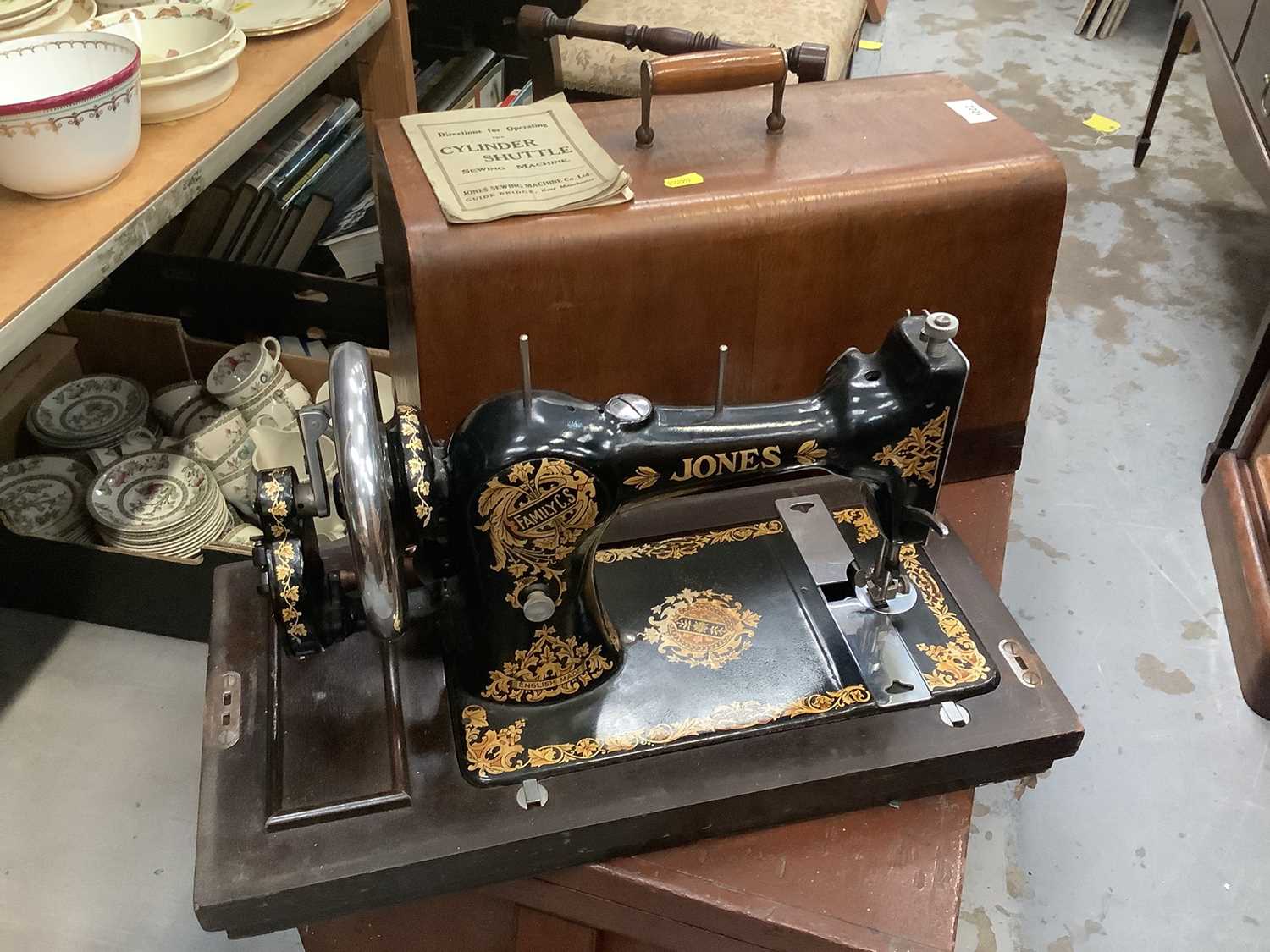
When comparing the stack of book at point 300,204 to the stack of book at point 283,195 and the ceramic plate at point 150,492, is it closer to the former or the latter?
the stack of book at point 283,195

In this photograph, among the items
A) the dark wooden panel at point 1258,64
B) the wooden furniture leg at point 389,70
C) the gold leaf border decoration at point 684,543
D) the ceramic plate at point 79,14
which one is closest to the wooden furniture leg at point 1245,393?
the dark wooden panel at point 1258,64

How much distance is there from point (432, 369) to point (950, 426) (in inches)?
20.7

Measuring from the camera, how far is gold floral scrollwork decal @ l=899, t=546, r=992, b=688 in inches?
33.0

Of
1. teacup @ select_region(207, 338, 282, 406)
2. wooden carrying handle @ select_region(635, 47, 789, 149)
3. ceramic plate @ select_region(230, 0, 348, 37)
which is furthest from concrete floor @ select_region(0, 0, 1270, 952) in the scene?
ceramic plate @ select_region(230, 0, 348, 37)

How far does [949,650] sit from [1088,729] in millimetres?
787

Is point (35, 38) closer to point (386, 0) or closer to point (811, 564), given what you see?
point (386, 0)

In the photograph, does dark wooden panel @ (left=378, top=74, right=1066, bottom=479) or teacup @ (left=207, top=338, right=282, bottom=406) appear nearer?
dark wooden panel @ (left=378, top=74, right=1066, bottom=479)

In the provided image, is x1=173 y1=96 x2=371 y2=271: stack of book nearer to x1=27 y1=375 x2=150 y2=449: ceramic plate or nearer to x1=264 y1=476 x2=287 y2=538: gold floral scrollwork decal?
x1=27 y1=375 x2=150 y2=449: ceramic plate

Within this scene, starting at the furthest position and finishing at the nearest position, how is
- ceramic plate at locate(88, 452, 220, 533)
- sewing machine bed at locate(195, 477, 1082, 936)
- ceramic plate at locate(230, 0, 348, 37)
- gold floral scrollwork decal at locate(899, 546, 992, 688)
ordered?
1. ceramic plate at locate(88, 452, 220, 533)
2. ceramic plate at locate(230, 0, 348, 37)
3. gold floral scrollwork decal at locate(899, 546, 992, 688)
4. sewing machine bed at locate(195, 477, 1082, 936)

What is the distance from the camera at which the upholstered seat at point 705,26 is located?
195cm

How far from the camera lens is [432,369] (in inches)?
41.3

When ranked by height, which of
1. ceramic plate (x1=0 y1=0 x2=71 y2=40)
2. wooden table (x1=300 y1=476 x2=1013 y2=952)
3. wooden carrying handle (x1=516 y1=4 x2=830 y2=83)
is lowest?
wooden table (x1=300 y1=476 x2=1013 y2=952)

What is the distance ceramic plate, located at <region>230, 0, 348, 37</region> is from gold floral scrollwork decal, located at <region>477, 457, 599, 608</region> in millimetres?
896

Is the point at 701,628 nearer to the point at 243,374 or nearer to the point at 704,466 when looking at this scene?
the point at 704,466
